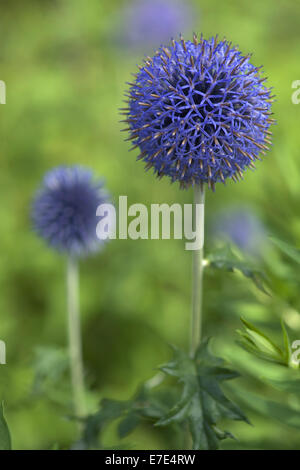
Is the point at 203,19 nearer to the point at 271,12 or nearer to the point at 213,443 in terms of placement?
the point at 271,12

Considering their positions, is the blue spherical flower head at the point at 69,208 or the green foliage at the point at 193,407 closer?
the green foliage at the point at 193,407

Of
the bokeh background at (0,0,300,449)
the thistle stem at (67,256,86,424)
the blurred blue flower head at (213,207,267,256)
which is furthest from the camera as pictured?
the blurred blue flower head at (213,207,267,256)

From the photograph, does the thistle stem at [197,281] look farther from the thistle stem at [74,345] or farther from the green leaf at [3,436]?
the thistle stem at [74,345]

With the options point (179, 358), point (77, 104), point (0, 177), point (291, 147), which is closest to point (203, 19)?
point (77, 104)

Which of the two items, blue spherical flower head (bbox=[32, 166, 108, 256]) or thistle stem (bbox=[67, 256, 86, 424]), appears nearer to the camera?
thistle stem (bbox=[67, 256, 86, 424])

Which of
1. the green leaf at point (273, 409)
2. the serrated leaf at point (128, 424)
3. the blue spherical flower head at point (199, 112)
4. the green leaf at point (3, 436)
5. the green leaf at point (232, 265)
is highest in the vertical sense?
the blue spherical flower head at point (199, 112)

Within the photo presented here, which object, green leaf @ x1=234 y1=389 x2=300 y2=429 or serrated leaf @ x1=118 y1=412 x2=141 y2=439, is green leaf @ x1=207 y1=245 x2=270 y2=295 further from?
serrated leaf @ x1=118 y1=412 x2=141 y2=439

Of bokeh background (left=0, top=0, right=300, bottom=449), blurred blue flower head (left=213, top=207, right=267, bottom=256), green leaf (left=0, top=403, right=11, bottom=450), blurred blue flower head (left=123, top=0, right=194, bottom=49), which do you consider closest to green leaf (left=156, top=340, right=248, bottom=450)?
green leaf (left=0, top=403, right=11, bottom=450)

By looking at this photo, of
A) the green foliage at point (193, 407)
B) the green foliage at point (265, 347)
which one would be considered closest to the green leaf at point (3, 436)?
the green foliage at point (193, 407)
